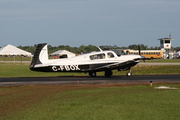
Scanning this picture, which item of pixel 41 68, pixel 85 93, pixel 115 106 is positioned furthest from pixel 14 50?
pixel 115 106

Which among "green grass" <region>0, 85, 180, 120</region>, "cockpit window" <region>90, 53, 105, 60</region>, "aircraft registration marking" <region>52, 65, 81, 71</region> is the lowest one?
"green grass" <region>0, 85, 180, 120</region>

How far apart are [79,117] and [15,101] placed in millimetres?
5859

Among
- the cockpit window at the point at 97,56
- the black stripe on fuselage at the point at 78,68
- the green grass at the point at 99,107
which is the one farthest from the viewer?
the cockpit window at the point at 97,56

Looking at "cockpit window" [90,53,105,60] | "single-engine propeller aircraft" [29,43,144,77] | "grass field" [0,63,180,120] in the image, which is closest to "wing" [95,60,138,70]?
"single-engine propeller aircraft" [29,43,144,77]

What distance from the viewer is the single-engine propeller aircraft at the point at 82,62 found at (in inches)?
1243

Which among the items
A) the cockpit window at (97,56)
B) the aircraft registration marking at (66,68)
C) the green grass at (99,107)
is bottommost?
the green grass at (99,107)

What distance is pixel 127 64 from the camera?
33312 millimetres

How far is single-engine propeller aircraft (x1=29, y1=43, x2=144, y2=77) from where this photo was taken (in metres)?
31.6

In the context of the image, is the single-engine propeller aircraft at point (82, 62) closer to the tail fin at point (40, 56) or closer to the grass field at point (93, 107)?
the tail fin at point (40, 56)

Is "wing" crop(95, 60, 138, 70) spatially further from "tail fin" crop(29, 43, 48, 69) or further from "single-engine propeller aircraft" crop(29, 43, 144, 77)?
"tail fin" crop(29, 43, 48, 69)

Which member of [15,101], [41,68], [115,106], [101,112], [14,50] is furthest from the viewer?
[14,50]

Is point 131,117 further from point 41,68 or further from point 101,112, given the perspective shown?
point 41,68

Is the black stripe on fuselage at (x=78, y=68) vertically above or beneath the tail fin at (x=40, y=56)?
beneath

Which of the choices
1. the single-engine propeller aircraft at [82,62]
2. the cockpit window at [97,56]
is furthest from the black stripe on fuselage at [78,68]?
the cockpit window at [97,56]
